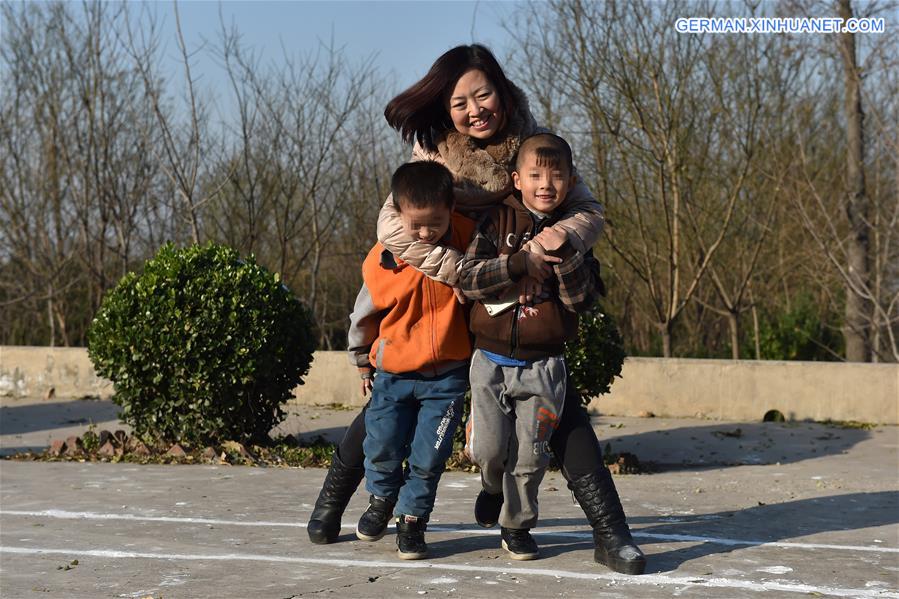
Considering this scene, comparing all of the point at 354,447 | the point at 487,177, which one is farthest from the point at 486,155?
the point at 354,447

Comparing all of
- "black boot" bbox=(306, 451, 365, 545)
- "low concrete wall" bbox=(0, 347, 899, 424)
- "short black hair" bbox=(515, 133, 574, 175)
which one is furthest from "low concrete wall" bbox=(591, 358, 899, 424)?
"short black hair" bbox=(515, 133, 574, 175)

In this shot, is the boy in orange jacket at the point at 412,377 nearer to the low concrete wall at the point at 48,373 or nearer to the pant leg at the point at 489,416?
the pant leg at the point at 489,416

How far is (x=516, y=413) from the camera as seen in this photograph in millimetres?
4414

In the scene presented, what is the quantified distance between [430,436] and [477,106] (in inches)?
53.5

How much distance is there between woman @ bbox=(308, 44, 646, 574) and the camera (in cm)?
434

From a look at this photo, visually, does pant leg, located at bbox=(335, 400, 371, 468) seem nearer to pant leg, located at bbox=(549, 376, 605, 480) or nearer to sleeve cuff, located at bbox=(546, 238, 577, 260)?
pant leg, located at bbox=(549, 376, 605, 480)

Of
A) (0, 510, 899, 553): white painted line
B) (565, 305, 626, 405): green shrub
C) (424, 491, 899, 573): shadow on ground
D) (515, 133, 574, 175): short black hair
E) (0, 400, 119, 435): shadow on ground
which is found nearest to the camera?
(515, 133, 574, 175): short black hair

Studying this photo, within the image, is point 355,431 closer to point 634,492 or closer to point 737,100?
point 634,492

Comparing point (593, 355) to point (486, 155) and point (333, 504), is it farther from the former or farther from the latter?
point (486, 155)

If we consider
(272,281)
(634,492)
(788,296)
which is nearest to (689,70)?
(788,296)

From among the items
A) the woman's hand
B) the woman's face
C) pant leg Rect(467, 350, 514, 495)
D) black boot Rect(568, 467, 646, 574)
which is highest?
the woman's face

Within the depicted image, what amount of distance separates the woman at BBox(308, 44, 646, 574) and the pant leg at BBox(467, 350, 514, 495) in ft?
0.94

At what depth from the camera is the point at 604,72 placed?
12.3 m

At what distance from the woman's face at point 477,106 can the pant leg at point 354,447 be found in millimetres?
1283
